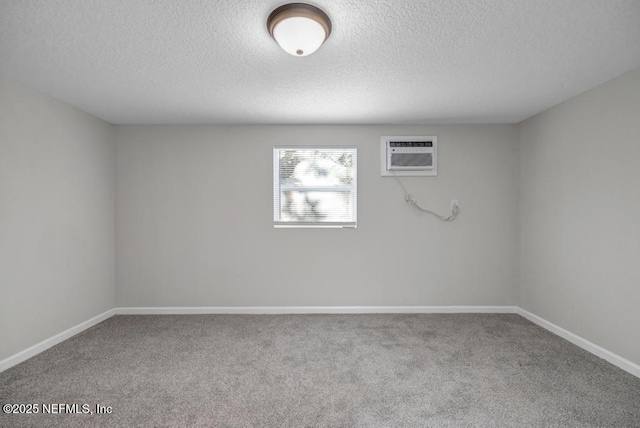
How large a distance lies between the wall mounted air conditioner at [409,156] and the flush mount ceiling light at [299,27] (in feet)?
6.68

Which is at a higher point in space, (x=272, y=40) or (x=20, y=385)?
(x=272, y=40)

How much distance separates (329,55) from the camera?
2014 millimetres

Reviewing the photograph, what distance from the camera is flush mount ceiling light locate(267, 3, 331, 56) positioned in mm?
1516

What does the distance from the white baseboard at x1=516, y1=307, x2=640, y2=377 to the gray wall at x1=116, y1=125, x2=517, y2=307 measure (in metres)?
0.43

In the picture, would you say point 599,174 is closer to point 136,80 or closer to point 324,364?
point 324,364

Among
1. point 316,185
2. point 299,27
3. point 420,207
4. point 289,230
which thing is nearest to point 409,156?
point 420,207

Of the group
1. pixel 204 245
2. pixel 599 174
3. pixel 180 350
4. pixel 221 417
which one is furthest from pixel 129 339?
pixel 599 174

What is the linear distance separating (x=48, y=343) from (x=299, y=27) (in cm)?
334

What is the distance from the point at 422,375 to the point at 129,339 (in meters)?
2.68

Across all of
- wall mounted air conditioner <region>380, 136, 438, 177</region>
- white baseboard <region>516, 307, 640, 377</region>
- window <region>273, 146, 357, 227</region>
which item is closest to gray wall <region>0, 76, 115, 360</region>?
window <region>273, 146, 357, 227</region>

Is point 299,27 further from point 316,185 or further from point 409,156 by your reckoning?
point 409,156

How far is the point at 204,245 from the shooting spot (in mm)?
3611

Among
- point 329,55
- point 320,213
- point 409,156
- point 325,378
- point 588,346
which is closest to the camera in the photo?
point 329,55

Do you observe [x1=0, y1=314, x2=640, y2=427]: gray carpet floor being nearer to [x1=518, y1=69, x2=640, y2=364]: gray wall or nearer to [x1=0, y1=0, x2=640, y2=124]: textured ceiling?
[x1=518, y1=69, x2=640, y2=364]: gray wall
